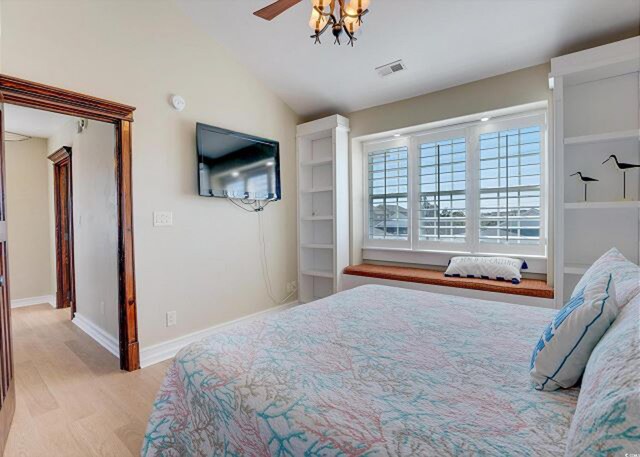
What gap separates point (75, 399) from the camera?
2195 mm

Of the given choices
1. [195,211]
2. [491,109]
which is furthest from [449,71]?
[195,211]

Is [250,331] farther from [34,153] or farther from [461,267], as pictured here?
[34,153]

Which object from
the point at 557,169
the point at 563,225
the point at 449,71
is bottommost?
the point at 563,225

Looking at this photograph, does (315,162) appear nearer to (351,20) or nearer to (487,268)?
(487,268)

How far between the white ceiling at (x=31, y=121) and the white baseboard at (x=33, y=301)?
233 centimetres

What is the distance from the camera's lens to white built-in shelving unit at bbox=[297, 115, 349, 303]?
381 cm

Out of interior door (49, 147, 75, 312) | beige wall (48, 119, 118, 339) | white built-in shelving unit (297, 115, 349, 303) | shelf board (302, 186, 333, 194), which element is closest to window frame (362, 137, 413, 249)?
white built-in shelving unit (297, 115, 349, 303)

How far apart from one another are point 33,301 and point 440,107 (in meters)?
6.02

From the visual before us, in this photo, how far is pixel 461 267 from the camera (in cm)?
311

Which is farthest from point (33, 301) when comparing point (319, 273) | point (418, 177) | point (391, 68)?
point (391, 68)

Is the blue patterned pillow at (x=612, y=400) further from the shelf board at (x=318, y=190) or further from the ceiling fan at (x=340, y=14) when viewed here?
the shelf board at (x=318, y=190)

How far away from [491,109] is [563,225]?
1231 millimetres

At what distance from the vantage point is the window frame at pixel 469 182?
9.58ft

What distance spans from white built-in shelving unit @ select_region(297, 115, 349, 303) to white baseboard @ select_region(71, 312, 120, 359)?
2.00 metres
